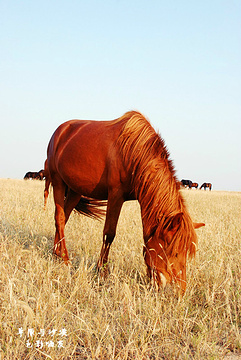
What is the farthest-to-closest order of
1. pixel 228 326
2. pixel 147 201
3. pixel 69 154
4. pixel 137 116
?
pixel 69 154, pixel 137 116, pixel 147 201, pixel 228 326

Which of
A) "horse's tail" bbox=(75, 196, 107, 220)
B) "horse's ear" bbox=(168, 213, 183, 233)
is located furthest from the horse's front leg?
"horse's tail" bbox=(75, 196, 107, 220)

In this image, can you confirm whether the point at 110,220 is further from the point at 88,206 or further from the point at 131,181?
the point at 88,206

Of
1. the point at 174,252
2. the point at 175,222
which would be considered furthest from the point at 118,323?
the point at 175,222

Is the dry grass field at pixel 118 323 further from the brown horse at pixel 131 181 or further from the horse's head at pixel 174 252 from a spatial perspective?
the brown horse at pixel 131 181

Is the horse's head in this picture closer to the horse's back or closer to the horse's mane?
the horse's mane

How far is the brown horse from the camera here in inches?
115

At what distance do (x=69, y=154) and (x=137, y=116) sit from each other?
3.66ft

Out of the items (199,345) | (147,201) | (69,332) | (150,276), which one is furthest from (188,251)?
(69,332)

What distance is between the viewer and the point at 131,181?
357 cm

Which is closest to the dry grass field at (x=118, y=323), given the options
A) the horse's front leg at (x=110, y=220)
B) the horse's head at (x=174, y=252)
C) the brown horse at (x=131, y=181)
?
the horse's head at (x=174, y=252)

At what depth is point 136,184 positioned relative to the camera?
3484 millimetres

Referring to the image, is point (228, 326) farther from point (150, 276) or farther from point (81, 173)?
point (81, 173)

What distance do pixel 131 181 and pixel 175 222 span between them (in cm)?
89

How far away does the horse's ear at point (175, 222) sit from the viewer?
2786mm
